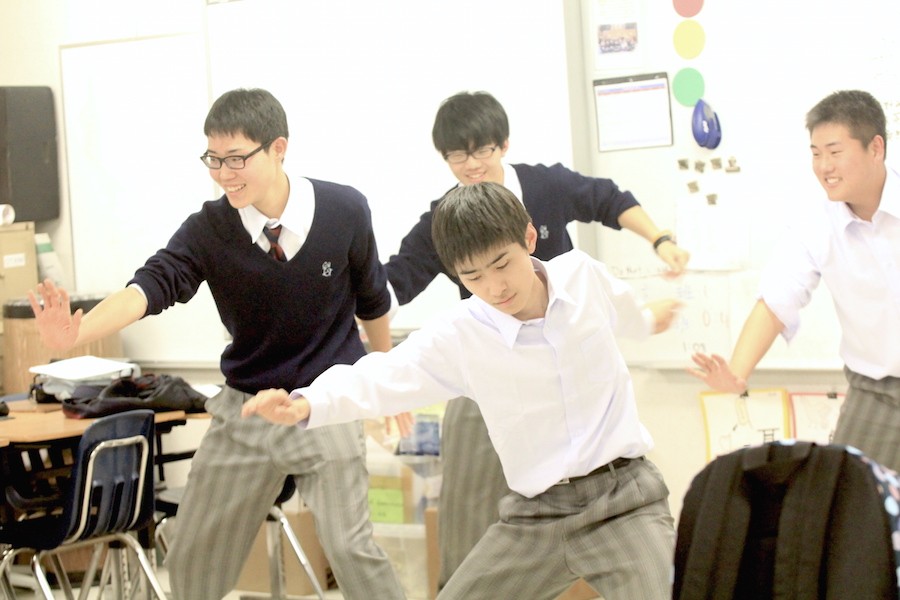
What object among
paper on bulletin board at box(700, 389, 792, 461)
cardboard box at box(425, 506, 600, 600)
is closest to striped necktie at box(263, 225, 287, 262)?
cardboard box at box(425, 506, 600, 600)

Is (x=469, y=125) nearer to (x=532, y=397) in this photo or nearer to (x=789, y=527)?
(x=532, y=397)

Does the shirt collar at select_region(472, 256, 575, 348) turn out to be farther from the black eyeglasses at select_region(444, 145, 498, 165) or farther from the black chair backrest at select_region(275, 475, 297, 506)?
the black chair backrest at select_region(275, 475, 297, 506)

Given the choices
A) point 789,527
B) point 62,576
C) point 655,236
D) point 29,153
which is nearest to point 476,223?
point 789,527

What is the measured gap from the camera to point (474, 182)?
334cm

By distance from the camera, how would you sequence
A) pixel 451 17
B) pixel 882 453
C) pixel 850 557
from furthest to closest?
pixel 451 17, pixel 882 453, pixel 850 557

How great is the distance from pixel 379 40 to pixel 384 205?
0.68m

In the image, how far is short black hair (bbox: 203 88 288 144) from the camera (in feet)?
10.1

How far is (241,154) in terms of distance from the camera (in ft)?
10.0

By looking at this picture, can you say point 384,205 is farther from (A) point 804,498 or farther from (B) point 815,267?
(A) point 804,498

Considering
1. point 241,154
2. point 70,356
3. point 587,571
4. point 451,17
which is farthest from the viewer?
point 70,356

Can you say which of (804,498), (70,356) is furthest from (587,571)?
(70,356)

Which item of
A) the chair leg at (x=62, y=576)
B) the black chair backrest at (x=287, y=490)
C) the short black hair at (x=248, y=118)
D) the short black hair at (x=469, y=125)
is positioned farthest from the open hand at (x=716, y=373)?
the chair leg at (x=62, y=576)

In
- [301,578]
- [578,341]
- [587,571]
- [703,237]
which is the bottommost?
[301,578]

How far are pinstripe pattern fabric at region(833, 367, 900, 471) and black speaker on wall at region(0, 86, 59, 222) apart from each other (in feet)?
13.5
